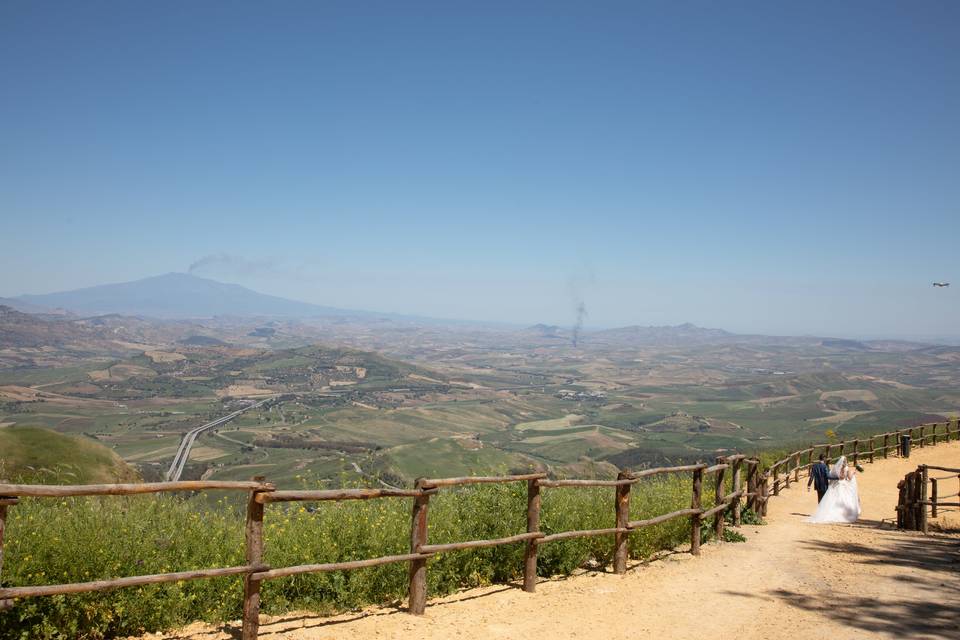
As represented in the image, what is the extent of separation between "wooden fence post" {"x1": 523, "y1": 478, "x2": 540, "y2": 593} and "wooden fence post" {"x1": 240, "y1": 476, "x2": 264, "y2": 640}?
335 centimetres

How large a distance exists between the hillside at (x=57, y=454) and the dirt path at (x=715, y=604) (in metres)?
11.5

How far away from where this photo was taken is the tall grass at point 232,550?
5.48 m

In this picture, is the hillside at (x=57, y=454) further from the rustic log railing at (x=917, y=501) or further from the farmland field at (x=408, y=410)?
the farmland field at (x=408, y=410)

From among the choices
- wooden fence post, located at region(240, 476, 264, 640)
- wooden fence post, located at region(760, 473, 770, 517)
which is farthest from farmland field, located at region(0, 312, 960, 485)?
wooden fence post, located at region(240, 476, 264, 640)

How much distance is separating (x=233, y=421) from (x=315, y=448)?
1153 inches

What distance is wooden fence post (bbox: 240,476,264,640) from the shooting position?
565cm

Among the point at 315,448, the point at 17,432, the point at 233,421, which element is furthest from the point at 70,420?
the point at 17,432

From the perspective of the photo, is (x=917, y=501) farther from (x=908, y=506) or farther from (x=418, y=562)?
(x=418, y=562)

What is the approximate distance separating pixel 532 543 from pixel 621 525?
Result: 167cm

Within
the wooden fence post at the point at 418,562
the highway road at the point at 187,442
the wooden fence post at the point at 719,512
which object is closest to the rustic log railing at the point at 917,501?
the wooden fence post at the point at 719,512

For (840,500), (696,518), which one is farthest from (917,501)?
(696,518)

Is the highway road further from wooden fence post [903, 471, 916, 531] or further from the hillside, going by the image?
wooden fence post [903, 471, 916, 531]

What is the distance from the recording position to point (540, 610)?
717 centimetres

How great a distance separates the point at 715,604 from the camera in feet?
25.1
